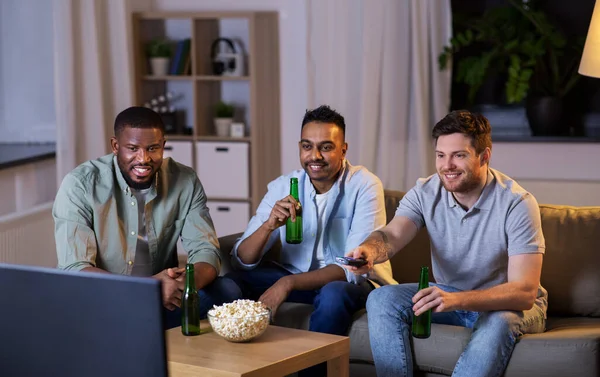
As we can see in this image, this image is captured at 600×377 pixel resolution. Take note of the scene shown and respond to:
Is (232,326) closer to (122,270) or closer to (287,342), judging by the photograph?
(287,342)

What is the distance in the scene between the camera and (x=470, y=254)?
2.93 metres

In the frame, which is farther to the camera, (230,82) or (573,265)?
(230,82)

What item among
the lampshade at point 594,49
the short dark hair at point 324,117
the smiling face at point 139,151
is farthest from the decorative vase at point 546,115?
the smiling face at point 139,151

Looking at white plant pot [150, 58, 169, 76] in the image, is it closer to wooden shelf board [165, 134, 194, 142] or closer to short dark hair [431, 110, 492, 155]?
wooden shelf board [165, 134, 194, 142]

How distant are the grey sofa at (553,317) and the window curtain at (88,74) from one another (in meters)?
1.91

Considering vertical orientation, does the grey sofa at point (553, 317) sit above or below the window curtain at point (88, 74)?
below

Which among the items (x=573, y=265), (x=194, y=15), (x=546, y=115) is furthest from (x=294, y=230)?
(x=194, y=15)

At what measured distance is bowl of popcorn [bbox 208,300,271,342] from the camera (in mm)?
2469

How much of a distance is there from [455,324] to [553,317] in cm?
45

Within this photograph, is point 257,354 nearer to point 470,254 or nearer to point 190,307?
point 190,307

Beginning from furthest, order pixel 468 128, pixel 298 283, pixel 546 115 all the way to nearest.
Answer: pixel 546 115 → pixel 298 283 → pixel 468 128

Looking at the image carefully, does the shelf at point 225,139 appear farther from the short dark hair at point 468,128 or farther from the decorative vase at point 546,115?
the short dark hair at point 468,128

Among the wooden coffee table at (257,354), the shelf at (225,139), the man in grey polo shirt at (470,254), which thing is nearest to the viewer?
the wooden coffee table at (257,354)

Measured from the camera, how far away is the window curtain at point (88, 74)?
199 inches
